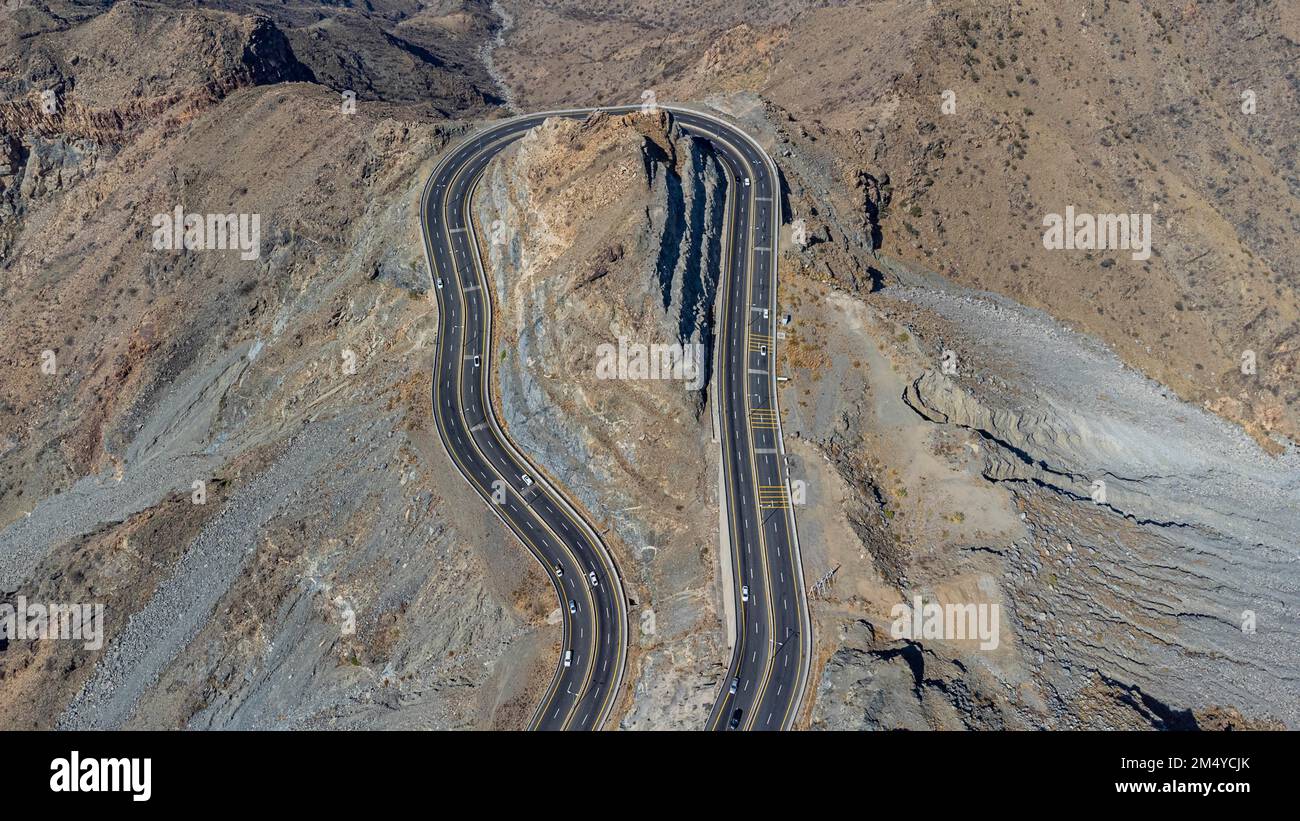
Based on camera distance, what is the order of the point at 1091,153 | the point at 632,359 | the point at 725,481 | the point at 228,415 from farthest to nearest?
the point at 1091,153
the point at 228,415
the point at 632,359
the point at 725,481

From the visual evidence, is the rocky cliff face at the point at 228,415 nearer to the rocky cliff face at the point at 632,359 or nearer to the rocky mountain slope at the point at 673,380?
the rocky mountain slope at the point at 673,380

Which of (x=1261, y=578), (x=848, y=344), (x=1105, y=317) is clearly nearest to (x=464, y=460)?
(x=848, y=344)

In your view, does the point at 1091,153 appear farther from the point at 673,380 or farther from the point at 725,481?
the point at 725,481

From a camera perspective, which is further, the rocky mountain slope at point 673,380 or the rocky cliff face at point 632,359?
the rocky cliff face at point 632,359

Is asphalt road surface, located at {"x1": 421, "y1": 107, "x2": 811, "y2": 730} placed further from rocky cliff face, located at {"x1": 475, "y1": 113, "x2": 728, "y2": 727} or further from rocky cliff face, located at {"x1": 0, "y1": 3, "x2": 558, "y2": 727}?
rocky cliff face, located at {"x1": 0, "y1": 3, "x2": 558, "y2": 727}

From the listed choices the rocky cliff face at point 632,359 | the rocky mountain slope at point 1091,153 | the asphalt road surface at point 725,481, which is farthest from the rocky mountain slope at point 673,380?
the asphalt road surface at point 725,481

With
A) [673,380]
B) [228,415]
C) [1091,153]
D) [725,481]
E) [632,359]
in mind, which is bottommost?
[725,481]

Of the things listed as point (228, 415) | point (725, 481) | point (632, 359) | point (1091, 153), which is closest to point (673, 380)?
point (632, 359)
